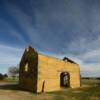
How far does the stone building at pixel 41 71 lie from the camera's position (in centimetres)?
2228

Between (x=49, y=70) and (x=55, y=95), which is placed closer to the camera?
(x=55, y=95)

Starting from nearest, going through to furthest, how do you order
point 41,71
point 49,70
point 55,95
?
point 55,95, point 41,71, point 49,70

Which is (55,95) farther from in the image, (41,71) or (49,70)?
(49,70)

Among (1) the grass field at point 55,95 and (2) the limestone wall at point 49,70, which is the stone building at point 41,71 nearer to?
(2) the limestone wall at point 49,70

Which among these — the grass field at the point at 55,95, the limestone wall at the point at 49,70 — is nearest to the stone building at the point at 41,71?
the limestone wall at the point at 49,70

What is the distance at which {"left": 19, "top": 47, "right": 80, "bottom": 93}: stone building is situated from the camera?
22281 millimetres

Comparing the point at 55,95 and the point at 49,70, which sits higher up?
the point at 49,70

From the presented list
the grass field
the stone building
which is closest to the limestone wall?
the stone building

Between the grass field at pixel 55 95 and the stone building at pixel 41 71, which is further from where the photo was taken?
the stone building at pixel 41 71

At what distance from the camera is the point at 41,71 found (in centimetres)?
2247

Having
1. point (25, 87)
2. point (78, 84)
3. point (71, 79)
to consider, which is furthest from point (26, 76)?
point (78, 84)

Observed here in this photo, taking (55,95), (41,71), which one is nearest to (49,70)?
(41,71)

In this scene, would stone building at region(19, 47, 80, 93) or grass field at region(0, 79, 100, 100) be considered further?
stone building at region(19, 47, 80, 93)

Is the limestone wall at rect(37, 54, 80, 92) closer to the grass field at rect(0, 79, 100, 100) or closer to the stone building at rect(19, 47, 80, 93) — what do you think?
the stone building at rect(19, 47, 80, 93)
